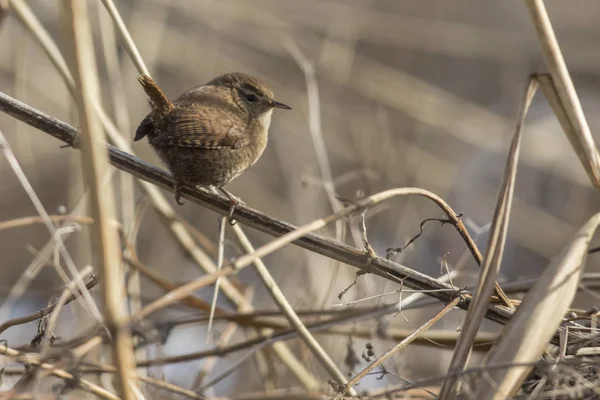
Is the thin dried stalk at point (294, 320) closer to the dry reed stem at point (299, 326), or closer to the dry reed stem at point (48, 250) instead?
the dry reed stem at point (299, 326)

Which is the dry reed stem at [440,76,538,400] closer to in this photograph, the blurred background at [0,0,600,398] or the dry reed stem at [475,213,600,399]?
the dry reed stem at [475,213,600,399]

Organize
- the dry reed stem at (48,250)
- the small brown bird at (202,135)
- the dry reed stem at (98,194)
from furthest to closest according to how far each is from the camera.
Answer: the small brown bird at (202,135)
the dry reed stem at (48,250)
the dry reed stem at (98,194)

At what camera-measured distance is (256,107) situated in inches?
124

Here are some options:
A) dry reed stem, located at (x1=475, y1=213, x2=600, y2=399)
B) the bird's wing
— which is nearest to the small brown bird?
the bird's wing

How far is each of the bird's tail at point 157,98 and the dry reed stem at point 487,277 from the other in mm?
1299

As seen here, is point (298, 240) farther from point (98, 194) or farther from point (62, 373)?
point (98, 194)

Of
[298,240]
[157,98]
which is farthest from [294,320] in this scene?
[157,98]

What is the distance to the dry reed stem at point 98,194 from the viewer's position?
1125 millimetres

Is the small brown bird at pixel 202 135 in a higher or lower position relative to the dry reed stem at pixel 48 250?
higher

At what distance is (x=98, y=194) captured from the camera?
1.14 meters

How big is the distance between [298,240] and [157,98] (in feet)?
3.33

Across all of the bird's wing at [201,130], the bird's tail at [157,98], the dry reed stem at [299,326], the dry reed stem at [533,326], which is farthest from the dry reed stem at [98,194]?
the bird's wing at [201,130]

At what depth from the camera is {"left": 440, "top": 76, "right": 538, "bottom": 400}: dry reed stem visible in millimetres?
1537

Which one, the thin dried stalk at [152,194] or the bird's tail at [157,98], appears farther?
the bird's tail at [157,98]
